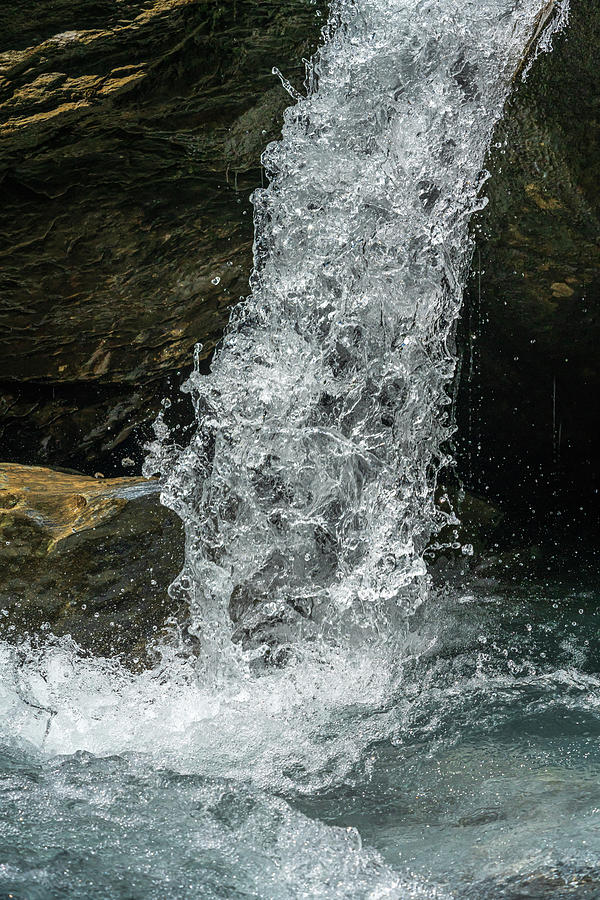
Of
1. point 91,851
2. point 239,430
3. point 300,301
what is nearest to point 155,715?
point 91,851

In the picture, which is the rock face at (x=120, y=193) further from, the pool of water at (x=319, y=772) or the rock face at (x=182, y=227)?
the pool of water at (x=319, y=772)

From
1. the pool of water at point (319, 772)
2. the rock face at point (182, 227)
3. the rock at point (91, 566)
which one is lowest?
the pool of water at point (319, 772)

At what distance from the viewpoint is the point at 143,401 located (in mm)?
3934

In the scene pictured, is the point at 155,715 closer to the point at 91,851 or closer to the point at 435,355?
the point at 91,851

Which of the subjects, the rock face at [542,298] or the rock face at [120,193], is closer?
the rock face at [120,193]

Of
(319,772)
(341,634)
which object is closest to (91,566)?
(341,634)

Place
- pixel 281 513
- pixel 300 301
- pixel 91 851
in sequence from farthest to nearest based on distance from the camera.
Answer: pixel 300 301 → pixel 281 513 → pixel 91 851

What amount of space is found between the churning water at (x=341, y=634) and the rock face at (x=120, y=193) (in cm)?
20

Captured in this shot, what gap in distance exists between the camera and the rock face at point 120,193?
292 centimetres

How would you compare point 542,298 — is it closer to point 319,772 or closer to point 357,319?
point 357,319

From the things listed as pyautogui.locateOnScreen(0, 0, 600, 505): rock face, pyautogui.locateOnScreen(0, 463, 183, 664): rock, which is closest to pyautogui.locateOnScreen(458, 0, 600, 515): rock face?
pyautogui.locateOnScreen(0, 0, 600, 505): rock face

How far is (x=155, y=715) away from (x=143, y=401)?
68.6 inches

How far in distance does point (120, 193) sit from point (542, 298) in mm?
1610

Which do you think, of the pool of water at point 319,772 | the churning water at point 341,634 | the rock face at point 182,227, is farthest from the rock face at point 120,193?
the pool of water at point 319,772
